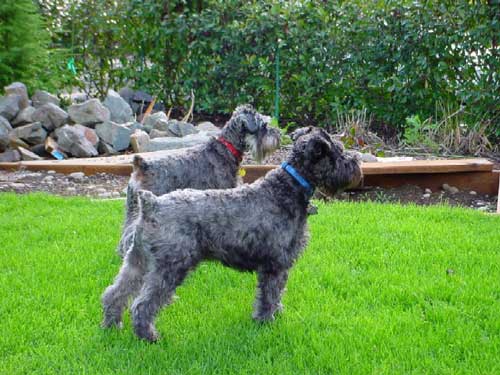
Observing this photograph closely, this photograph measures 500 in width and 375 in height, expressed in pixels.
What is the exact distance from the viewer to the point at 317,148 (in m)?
4.82

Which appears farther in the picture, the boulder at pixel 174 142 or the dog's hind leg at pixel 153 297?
the boulder at pixel 174 142

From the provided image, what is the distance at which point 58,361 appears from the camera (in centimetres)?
423

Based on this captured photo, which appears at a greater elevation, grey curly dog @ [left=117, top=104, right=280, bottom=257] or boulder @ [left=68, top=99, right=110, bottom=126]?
grey curly dog @ [left=117, top=104, right=280, bottom=257]

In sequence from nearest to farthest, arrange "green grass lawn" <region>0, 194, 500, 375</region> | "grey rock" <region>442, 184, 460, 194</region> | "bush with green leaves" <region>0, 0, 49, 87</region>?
1. "green grass lawn" <region>0, 194, 500, 375</region>
2. "grey rock" <region>442, 184, 460, 194</region>
3. "bush with green leaves" <region>0, 0, 49, 87</region>

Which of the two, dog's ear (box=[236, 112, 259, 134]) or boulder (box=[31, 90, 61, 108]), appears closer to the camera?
dog's ear (box=[236, 112, 259, 134])

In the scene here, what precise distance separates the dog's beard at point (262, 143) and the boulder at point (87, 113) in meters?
5.03

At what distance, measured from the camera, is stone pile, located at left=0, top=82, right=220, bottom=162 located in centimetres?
1037

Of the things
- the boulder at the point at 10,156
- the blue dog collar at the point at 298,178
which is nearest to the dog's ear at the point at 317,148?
the blue dog collar at the point at 298,178

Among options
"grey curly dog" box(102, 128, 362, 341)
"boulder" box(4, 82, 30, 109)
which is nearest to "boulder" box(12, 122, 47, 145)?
"boulder" box(4, 82, 30, 109)

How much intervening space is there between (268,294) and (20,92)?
7.97 m

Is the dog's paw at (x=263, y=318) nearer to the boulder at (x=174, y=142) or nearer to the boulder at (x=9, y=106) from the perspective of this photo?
the boulder at (x=174, y=142)

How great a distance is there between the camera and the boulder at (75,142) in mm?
10359

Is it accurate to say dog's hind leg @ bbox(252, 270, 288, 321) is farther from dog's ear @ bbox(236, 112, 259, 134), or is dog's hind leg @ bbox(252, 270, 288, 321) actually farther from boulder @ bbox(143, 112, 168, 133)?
boulder @ bbox(143, 112, 168, 133)

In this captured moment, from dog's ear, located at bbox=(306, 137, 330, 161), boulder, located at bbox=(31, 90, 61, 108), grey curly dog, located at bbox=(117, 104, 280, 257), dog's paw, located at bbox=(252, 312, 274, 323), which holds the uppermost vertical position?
dog's ear, located at bbox=(306, 137, 330, 161)
